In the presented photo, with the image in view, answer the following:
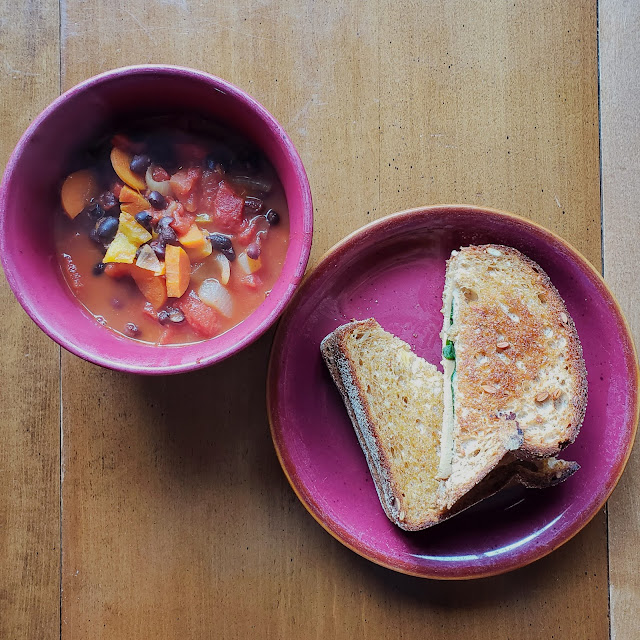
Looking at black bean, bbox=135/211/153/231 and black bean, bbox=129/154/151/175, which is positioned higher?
black bean, bbox=129/154/151/175

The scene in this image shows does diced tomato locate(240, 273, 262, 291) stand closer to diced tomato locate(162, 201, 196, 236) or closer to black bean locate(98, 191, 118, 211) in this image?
diced tomato locate(162, 201, 196, 236)

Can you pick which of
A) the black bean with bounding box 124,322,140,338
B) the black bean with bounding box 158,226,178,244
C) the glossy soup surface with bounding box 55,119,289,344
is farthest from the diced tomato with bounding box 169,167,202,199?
the black bean with bounding box 124,322,140,338

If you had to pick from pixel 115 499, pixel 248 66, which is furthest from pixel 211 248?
pixel 115 499

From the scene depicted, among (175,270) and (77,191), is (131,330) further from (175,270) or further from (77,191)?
(77,191)

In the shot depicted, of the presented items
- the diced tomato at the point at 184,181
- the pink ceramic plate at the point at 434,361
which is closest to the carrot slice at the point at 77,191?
the diced tomato at the point at 184,181

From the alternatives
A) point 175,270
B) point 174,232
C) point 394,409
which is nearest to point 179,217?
point 174,232
